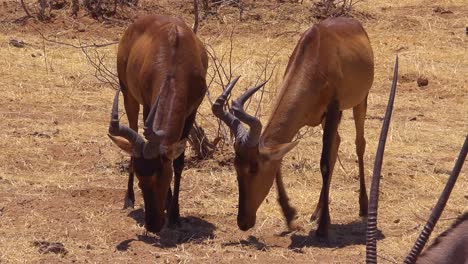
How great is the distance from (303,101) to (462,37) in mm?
11004

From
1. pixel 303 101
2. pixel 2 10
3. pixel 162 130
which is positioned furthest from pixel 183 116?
pixel 2 10

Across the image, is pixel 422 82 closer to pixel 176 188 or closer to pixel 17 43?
pixel 17 43

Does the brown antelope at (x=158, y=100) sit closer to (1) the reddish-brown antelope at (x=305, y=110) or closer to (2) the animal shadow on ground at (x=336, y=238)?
(1) the reddish-brown antelope at (x=305, y=110)

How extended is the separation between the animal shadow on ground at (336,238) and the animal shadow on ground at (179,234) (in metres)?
0.80


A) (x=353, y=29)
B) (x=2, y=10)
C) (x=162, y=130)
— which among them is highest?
(x=353, y=29)

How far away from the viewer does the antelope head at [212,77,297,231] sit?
8094 millimetres

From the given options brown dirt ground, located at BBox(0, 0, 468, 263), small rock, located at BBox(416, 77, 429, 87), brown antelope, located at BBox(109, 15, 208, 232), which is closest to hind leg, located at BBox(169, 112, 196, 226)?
brown antelope, located at BBox(109, 15, 208, 232)

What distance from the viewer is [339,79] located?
28.7 ft

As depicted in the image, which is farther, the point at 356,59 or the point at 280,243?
the point at 356,59

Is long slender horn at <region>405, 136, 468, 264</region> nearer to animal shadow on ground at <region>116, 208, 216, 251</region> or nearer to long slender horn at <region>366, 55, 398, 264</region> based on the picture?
long slender horn at <region>366, 55, 398, 264</region>

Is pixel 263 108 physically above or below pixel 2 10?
above

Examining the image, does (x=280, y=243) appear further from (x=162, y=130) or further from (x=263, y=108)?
(x=263, y=108)

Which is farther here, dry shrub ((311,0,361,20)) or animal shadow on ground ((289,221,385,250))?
dry shrub ((311,0,361,20))

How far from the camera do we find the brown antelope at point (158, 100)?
805 cm
